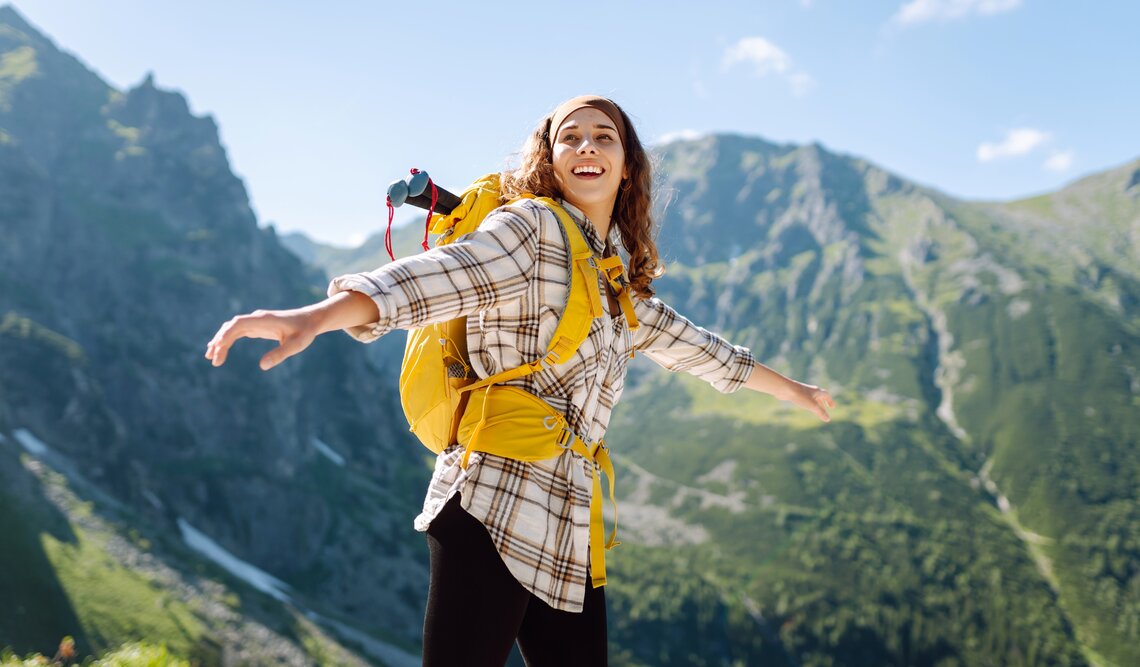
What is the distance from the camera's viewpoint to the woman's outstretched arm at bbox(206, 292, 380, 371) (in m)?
2.80

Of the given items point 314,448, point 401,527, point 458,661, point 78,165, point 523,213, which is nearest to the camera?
point 458,661

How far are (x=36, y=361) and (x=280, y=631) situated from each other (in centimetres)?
5347

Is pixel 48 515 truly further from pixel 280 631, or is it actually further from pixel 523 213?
pixel 523 213

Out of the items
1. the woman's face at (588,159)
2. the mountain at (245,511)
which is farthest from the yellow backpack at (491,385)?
the mountain at (245,511)

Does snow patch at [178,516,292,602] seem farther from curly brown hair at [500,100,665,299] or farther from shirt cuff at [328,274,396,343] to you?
shirt cuff at [328,274,396,343]

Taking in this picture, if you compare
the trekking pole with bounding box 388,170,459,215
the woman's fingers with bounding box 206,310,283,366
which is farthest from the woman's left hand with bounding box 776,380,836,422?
the woman's fingers with bounding box 206,310,283,366

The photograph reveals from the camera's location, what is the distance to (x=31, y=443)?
86.4 metres

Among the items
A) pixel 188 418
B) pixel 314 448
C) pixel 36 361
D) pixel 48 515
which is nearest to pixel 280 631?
pixel 48 515

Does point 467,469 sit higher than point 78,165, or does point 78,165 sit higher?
point 78,165

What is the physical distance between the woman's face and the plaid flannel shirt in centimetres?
46

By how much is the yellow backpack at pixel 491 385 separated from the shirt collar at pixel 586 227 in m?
0.10

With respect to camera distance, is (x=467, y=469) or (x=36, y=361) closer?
(x=467, y=469)

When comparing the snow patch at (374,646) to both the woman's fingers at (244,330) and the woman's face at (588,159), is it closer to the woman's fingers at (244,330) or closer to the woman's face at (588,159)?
the woman's face at (588,159)

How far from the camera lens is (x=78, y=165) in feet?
529
